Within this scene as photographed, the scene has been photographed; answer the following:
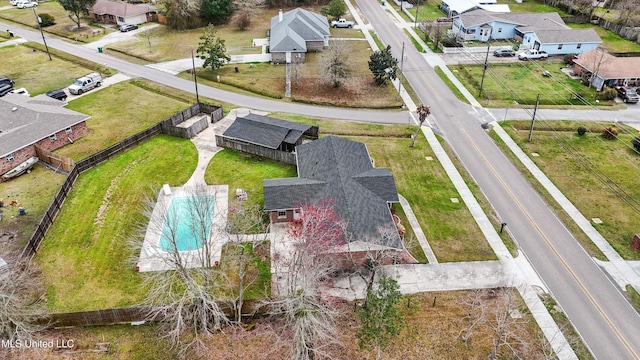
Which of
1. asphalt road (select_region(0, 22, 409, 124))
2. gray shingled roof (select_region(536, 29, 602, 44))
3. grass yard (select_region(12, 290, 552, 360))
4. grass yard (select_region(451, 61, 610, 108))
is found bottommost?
grass yard (select_region(12, 290, 552, 360))

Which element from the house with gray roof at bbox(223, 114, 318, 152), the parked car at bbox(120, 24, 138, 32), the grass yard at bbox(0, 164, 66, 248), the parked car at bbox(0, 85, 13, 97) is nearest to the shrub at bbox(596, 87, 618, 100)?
the house with gray roof at bbox(223, 114, 318, 152)

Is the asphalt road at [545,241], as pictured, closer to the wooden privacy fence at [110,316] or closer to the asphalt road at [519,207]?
the asphalt road at [519,207]

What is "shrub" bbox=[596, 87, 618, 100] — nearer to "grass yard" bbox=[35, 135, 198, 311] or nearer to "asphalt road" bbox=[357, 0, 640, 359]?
"asphalt road" bbox=[357, 0, 640, 359]

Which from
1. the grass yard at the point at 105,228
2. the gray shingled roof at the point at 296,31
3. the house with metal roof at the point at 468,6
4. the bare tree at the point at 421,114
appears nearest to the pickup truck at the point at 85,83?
the grass yard at the point at 105,228

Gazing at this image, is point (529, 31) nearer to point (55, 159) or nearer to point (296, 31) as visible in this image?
point (296, 31)

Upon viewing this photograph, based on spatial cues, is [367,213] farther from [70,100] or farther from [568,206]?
[70,100]

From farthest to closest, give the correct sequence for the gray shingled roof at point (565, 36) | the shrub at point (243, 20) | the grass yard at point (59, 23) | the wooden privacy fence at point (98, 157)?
the shrub at point (243, 20) → the grass yard at point (59, 23) → the gray shingled roof at point (565, 36) → the wooden privacy fence at point (98, 157)

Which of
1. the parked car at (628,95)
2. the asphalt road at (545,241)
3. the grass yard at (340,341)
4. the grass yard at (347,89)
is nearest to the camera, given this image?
the grass yard at (340,341)
